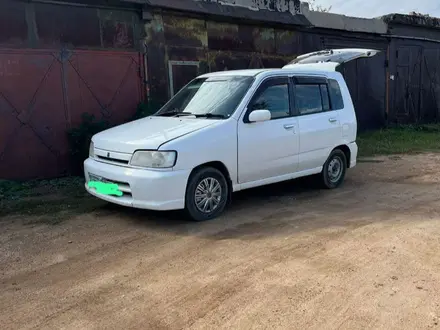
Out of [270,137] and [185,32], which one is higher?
[185,32]

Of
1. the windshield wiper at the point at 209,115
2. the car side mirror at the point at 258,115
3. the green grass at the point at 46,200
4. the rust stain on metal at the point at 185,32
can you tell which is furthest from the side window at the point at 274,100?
the rust stain on metal at the point at 185,32

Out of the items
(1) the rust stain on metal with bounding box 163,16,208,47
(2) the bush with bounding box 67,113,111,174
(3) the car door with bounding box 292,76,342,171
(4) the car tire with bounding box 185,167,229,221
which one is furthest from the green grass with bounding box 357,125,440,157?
(2) the bush with bounding box 67,113,111,174

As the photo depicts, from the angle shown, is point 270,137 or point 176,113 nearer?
point 270,137

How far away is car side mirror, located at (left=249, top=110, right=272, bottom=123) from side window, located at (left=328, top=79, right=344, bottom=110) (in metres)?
1.78

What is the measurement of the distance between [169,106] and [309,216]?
2566 mm

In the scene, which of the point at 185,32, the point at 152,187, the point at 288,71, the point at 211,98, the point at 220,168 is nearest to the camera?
the point at 152,187

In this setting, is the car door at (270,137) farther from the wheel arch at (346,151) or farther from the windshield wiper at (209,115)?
the wheel arch at (346,151)

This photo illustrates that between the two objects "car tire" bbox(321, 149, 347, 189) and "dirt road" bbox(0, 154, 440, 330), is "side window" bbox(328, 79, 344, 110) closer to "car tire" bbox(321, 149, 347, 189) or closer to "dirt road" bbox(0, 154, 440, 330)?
"car tire" bbox(321, 149, 347, 189)

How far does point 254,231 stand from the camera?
5.11m

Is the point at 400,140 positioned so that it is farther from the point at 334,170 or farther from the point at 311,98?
the point at 311,98

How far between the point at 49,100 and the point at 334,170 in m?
5.16

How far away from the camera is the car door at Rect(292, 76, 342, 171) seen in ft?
21.6

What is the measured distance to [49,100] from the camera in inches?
321

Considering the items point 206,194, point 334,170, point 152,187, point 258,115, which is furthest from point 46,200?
point 334,170
